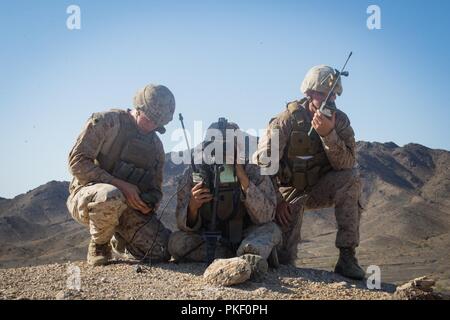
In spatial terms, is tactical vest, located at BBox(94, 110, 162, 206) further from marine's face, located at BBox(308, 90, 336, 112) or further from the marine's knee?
marine's face, located at BBox(308, 90, 336, 112)

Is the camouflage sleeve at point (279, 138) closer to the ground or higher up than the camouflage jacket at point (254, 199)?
higher up

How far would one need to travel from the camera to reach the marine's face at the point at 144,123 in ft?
19.9

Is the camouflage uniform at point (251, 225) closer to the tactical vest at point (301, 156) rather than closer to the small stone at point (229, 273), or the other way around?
the small stone at point (229, 273)

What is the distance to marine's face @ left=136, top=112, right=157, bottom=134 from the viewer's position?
6.06 m

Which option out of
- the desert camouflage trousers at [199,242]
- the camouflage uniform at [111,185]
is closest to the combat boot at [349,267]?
the desert camouflage trousers at [199,242]

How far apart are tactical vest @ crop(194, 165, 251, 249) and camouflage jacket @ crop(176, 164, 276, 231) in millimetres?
117

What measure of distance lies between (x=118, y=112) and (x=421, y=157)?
3924 centimetres

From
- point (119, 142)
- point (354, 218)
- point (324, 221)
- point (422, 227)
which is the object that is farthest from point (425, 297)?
point (324, 221)

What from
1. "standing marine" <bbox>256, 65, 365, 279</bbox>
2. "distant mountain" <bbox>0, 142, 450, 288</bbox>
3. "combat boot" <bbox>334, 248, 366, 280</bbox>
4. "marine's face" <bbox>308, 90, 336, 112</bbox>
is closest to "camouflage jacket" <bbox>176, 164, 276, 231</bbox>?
"standing marine" <bbox>256, 65, 365, 279</bbox>

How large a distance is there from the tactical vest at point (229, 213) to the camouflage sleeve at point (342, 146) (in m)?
1.27

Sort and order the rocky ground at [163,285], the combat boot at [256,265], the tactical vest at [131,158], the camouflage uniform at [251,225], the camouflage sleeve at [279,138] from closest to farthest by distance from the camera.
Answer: the rocky ground at [163,285] → the combat boot at [256,265] → the camouflage uniform at [251,225] → the tactical vest at [131,158] → the camouflage sleeve at [279,138]

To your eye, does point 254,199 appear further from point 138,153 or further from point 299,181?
point 138,153

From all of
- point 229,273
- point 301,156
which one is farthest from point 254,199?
point 301,156

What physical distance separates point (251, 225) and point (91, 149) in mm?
2038
